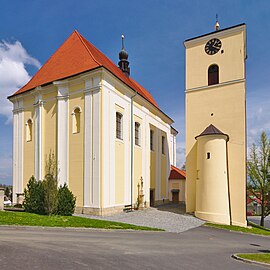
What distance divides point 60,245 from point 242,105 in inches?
714

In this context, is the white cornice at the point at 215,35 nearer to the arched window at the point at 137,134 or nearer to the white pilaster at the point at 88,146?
the arched window at the point at 137,134

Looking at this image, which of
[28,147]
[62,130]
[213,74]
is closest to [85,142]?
[62,130]

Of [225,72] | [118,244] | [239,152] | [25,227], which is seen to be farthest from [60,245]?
[225,72]

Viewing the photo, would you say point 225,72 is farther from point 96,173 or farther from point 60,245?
point 60,245

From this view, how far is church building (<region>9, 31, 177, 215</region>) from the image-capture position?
63.7ft

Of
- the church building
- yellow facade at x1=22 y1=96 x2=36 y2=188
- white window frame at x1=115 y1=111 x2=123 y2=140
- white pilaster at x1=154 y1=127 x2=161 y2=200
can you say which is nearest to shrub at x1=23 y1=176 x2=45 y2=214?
the church building

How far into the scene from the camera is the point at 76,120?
824 inches

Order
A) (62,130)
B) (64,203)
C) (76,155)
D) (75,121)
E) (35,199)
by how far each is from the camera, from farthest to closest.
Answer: (62,130)
(75,121)
(76,155)
(35,199)
(64,203)

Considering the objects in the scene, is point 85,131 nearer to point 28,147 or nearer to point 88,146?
point 88,146

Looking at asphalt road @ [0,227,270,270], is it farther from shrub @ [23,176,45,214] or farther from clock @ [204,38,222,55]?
clock @ [204,38,222,55]

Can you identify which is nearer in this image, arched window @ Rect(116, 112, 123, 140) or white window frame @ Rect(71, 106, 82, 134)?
white window frame @ Rect(71, 106, 82, 134)

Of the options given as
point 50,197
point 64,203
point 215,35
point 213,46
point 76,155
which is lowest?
point 64,203

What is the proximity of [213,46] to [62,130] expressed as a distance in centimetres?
1415

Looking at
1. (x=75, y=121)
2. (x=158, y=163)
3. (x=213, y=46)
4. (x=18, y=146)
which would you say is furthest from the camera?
(x=158, y=163)
